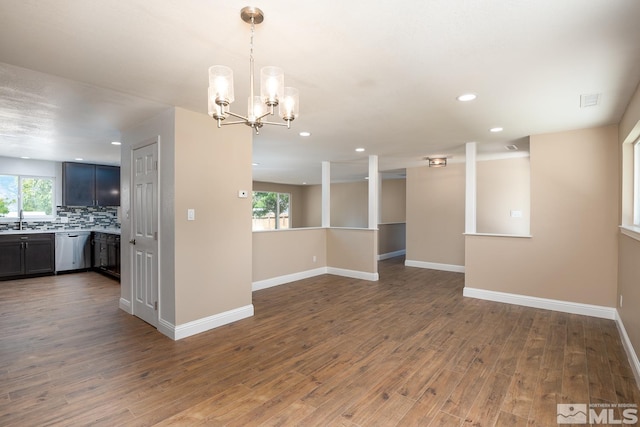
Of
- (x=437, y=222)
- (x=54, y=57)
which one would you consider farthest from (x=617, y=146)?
(x=54, y=57)

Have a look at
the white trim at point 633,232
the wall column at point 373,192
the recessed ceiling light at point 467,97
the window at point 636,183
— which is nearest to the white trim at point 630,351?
the white trim at point 633,232

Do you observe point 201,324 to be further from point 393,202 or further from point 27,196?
point 393,202

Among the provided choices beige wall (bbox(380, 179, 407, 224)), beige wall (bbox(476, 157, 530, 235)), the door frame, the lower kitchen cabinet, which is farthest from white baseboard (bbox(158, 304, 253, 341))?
beige wall (bbox(380, 179, 407, 224))

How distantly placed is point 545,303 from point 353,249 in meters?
3.14

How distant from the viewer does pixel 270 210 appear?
1204 cm

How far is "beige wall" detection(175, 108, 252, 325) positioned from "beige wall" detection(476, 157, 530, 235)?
16.1 ft

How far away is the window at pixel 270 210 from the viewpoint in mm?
11594

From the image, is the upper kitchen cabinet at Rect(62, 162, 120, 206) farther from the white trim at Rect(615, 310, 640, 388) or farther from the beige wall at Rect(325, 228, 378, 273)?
the white trim at Rect(615, 310, 640, 388)

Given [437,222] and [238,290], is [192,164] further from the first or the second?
[437,222]

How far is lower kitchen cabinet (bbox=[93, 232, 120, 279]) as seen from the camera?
5.66 m

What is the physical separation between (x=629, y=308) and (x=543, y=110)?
208 centimetres

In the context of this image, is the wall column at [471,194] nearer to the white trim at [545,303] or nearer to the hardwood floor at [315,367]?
the white trim at [545,303]

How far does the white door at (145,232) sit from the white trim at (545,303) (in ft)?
14.3

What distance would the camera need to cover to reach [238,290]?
12.4ft
